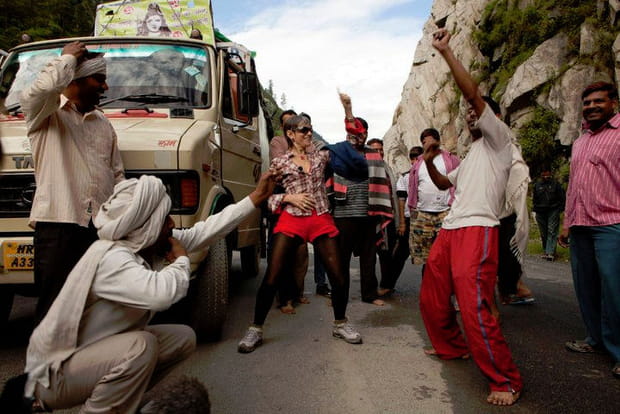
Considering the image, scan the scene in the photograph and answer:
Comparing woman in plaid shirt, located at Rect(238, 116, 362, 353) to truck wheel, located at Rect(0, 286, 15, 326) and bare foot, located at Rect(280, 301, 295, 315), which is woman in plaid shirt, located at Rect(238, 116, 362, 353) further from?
truck wheel, located at Rect(0, 286, 15, 326)

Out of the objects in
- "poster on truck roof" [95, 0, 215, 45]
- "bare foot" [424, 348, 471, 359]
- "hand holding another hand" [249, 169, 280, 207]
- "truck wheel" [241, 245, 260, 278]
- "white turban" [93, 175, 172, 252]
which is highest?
"poster on truck roof" [95, 0, 215, 45]

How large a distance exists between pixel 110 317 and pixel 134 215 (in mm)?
441

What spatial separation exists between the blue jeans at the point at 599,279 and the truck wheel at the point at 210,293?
2.74m

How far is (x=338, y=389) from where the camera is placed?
3.27m

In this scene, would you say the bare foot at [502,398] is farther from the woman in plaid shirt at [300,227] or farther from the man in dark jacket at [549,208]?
the man in dark jacket at [549,208]

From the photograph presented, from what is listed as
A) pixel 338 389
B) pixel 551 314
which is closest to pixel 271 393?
pixel 338 389

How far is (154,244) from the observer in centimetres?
226

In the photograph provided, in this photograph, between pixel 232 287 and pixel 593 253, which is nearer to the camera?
pixel 593 253

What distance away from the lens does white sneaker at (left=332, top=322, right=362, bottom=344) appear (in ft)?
13.8

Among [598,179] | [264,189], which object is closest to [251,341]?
[264,189]

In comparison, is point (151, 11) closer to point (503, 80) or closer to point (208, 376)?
point (208, 376)

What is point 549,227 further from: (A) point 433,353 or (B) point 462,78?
(B) point 462,78

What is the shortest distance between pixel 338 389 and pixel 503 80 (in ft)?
70.5

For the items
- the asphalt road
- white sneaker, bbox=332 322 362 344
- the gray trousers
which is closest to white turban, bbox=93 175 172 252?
the gray trousers
